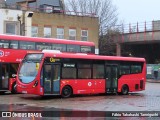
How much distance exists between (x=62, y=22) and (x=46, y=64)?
2860 centimetres

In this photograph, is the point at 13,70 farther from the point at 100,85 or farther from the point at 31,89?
the point at 100,85

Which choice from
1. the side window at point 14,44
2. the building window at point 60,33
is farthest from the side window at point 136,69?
the building window at point 60,33

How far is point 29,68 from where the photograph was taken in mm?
26297

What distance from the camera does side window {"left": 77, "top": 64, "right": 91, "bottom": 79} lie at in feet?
92.0

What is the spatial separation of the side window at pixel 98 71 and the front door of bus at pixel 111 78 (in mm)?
504

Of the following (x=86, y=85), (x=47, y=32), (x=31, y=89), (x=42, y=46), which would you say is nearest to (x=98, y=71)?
(x=86, y=85)

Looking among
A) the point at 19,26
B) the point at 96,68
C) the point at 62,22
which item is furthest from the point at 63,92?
the point at 62,22

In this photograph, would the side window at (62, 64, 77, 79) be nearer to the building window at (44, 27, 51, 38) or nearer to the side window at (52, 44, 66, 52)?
the side window at (52, 44, 66, 52)

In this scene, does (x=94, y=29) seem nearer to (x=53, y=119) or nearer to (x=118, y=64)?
(x=118, y=64)

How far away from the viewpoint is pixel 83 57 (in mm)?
28281

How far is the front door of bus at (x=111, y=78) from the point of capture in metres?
30.0

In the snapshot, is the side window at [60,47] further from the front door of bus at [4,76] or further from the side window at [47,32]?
the side window at [47,32]

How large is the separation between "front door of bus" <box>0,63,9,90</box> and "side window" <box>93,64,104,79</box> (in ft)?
19.5

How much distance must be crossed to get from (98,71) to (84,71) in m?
1.42
